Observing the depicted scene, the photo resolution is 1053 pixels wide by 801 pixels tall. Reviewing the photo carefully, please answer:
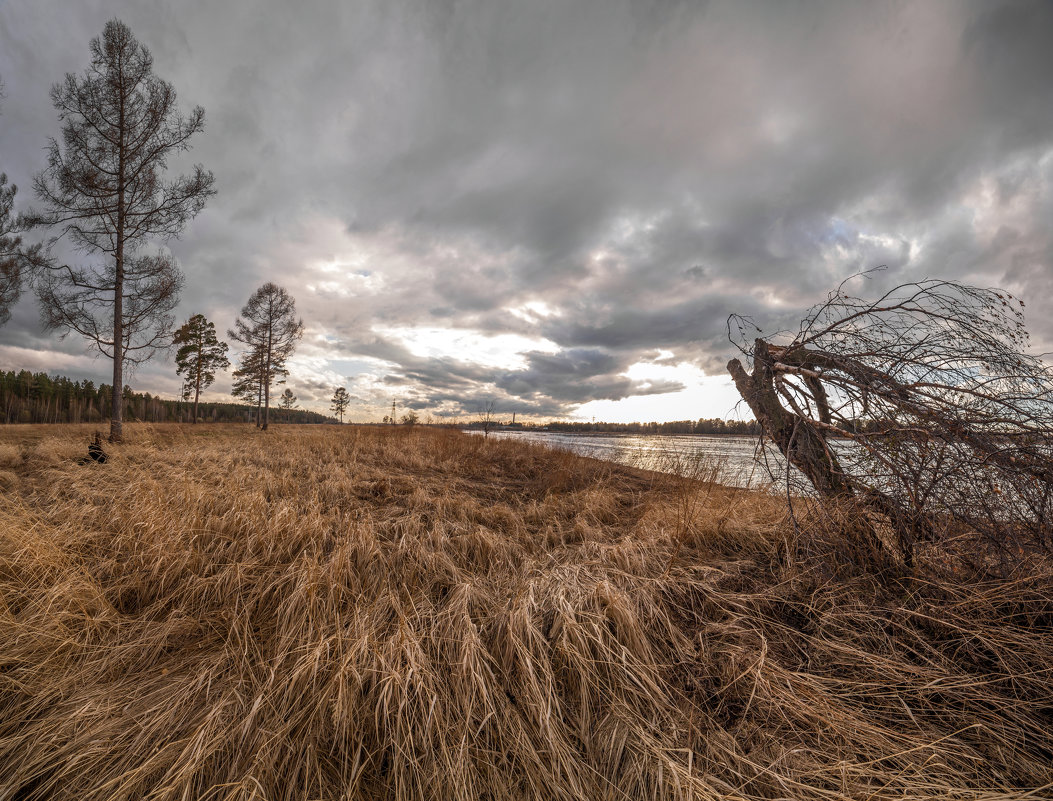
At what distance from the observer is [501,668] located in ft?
7.69

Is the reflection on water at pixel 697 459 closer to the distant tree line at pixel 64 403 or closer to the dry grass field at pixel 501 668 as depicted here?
the dry grass field at pixel 501 668

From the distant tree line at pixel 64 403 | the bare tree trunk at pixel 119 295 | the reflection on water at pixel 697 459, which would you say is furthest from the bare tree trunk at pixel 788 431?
the distant tree line at pixel 64 403

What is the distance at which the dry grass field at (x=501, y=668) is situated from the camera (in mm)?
1728

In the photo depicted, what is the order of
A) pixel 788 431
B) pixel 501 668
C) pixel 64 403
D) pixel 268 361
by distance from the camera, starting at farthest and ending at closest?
pixel 64 403 < pixel 268 361 < pixel 788 431 < pixel 501 668

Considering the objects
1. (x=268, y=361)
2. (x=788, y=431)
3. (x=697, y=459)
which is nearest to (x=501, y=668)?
(x=788, y=431)

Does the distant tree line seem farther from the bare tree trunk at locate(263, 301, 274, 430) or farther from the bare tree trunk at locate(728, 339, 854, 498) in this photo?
the bare tree trunk at locate(728, 339, 854, 498)

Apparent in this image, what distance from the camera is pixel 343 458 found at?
9.52 metres

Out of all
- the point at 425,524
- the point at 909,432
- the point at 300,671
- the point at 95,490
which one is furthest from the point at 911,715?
the point at 95,490

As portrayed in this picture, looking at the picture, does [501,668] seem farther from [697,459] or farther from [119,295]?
[119,295]

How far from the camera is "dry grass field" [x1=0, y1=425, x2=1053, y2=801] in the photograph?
1728 millimetres

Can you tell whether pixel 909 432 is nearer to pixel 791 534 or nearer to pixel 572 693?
pixel 791 534

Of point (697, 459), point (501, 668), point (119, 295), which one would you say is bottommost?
point (501, 668)

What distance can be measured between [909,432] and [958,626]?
143 centimetres

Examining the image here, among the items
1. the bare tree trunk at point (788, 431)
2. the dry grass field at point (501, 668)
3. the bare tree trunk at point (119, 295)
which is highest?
the bare tree trunk at point (119, 295)
